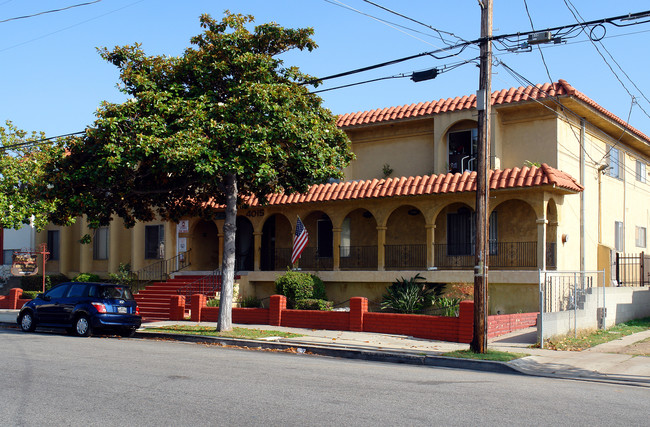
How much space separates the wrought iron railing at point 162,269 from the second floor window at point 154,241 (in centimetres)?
65

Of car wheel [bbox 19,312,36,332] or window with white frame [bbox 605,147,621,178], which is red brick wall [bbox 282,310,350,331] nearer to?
car wheel [bbox 19,312,36,332]

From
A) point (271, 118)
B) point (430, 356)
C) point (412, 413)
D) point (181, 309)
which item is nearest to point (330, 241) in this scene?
point (181, 309)

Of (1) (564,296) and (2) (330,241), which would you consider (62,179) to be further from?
(1) (564,296)

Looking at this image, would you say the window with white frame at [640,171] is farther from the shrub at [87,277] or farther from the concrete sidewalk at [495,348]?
the shrub at [87,277]

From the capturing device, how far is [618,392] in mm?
10258

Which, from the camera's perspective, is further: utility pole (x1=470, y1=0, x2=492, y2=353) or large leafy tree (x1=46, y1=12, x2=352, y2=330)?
large leafy tree (x1=46, y1=12, x2=352, y2=330)

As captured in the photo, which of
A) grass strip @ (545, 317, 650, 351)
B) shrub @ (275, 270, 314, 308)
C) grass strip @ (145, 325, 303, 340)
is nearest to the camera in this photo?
grass strip @ (545, 317, 650, 351)

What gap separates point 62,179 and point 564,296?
1431 centimetres

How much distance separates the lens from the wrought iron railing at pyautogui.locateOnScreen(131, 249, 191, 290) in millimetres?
29094

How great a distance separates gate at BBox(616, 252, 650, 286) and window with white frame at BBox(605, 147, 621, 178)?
322 cm

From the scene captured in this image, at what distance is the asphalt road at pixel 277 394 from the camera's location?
7793mm

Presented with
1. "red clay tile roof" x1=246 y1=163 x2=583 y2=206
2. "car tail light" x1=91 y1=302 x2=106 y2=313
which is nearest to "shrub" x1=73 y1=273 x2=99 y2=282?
"red clay tile roof" x1=246 y1=163 x2=583 y2=206

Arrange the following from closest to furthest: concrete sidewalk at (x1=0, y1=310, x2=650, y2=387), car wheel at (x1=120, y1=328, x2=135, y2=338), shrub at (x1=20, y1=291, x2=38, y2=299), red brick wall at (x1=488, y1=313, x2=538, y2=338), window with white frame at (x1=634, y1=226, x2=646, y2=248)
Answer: concrete sidewalk at (x1=0, y1=310, x2=650, y2=387) < red brick wall at (x1=488, y1=313, x2=538, y2=338) < car wheel at (x1=120, y1=328, x2=135, y2=338) < window with white frame at (x1=634, y1=226, x2=646, y2=248) < shrub at (x1=20, y1=291, x2=38, y2=299)

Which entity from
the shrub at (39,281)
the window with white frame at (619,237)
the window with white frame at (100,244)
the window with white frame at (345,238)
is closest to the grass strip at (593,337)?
the window with white frame at (619,237)
